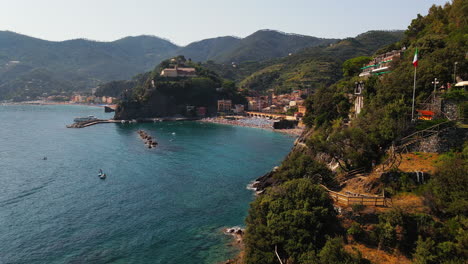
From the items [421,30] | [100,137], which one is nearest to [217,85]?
[100,137]

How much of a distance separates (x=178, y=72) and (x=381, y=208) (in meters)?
126

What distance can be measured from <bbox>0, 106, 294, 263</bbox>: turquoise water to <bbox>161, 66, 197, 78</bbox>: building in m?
68.8

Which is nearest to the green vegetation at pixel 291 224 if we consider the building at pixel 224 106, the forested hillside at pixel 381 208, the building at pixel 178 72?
the forested hillside at pixel 381 208

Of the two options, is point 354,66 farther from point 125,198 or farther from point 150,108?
point 150,108

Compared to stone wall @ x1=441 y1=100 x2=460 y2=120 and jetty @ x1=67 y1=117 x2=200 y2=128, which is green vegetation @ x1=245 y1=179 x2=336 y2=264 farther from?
jetty @ x1=67 y1=117 x2=200 y2=128

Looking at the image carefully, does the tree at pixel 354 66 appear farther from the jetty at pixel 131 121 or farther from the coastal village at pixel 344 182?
the jetty at pixel 131 121

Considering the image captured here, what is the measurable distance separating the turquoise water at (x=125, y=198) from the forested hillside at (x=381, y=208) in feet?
20.5

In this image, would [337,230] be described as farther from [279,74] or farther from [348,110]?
[279,74]

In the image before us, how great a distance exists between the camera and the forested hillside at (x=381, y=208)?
15773mm

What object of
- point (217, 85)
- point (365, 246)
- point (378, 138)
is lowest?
point (365, 246)

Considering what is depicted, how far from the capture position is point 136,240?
2594 centimetres

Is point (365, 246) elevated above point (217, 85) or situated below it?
below

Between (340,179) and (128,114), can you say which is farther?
(128,114)

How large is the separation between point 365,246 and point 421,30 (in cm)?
4697
